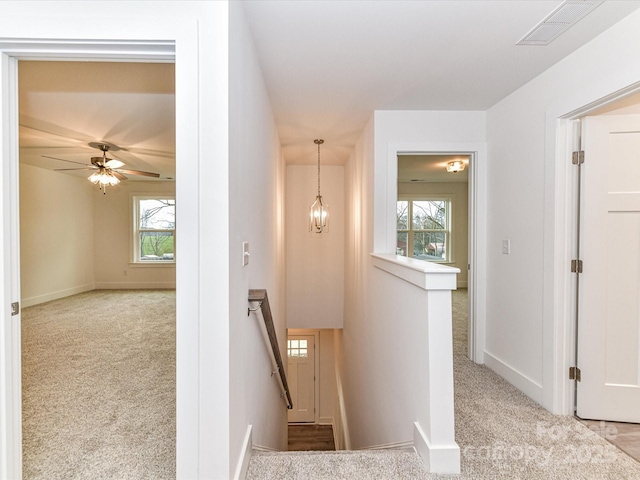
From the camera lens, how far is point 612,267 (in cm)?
205

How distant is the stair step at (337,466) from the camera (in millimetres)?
1554

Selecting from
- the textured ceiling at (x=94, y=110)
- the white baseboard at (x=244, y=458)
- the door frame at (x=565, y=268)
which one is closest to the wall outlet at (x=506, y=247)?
the door frame at (x=565, y=268)

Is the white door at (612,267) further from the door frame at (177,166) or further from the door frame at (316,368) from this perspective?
the door frame at (316,368)

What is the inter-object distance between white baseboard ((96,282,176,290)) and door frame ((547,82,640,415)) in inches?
271

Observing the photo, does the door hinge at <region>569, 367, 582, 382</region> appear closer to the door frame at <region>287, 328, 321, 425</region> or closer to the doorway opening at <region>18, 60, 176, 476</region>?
the doorway opening at <region>18, 60, 176, 476</region>

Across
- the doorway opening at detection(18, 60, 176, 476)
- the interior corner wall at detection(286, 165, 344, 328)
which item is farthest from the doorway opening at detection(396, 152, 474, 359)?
the doorway opening at detection(18, 60, 176, 476)

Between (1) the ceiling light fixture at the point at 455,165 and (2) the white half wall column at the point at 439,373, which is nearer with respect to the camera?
(2) the white half wall column at the point at 439,373

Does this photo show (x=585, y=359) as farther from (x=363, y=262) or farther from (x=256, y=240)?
(x=256, y=240)

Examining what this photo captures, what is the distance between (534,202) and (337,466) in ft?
7.27

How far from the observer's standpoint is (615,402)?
6.78 feet

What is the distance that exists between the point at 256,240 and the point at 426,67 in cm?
169

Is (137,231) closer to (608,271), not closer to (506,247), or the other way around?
(506,247)

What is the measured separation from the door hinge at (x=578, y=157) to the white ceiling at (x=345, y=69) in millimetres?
645

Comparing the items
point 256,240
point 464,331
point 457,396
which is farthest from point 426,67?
point 464,331
